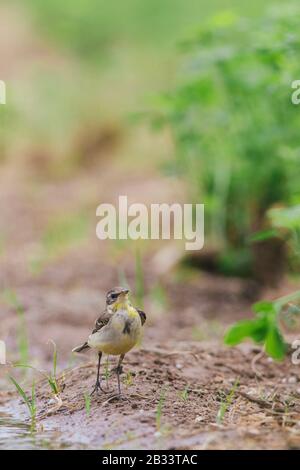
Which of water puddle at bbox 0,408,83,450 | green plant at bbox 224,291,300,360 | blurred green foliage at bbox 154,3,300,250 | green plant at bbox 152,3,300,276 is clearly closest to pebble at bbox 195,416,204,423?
green plant at bbox 224,291,300,360

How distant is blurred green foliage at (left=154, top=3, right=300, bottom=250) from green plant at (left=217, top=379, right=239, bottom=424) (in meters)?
1.95

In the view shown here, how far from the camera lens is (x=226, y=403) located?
4.37 meters

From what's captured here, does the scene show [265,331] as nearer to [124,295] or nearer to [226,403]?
[226,403]

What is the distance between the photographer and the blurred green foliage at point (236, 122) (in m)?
6.54

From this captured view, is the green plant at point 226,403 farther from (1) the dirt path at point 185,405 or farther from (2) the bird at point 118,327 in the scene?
(2) the bird at point 118,327

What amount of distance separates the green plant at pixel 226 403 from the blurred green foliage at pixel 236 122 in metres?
1.95

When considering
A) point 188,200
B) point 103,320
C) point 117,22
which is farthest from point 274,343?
point 117,22

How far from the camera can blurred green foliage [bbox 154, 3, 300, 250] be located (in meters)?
6.54

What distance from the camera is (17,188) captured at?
13.2 meters

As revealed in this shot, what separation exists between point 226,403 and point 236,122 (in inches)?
155

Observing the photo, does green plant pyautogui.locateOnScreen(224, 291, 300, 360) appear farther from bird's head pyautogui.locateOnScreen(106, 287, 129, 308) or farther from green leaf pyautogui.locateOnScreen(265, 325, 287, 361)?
bird's head pyautogui.locateOnScreen(106, 287, 129, 308)
